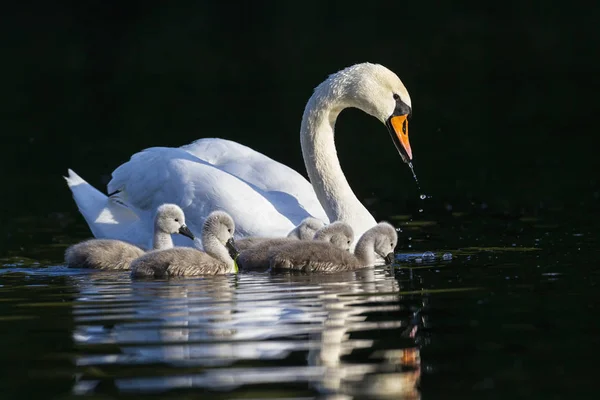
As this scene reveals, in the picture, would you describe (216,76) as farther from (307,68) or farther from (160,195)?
(160,195)

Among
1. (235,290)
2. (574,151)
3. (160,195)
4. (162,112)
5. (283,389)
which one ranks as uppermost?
(162,112)

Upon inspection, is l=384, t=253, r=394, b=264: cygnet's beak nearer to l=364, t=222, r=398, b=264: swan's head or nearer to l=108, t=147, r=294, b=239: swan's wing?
l=364, t=222, r=398, b=264: swan's head

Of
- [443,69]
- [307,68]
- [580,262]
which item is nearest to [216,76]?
[307,68]

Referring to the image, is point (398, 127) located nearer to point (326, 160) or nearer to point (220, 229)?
point (326, 160)

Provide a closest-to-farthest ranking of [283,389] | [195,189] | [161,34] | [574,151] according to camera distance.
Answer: [283,389], [195,189], [574,151], [161,34]

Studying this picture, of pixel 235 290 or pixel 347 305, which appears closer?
pixel 347 305

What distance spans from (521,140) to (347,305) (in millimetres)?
11881

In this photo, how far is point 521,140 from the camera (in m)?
20.6

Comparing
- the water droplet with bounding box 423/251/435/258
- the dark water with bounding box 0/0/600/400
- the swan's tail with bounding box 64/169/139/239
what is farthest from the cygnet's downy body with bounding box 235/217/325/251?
the swan's tail with bounding box 64/169/139/239

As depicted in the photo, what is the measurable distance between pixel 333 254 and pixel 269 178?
201cm

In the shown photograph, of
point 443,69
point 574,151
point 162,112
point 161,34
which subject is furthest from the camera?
point 161,34

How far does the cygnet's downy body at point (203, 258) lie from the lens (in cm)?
1080

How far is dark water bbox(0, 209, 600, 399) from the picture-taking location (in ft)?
23.0

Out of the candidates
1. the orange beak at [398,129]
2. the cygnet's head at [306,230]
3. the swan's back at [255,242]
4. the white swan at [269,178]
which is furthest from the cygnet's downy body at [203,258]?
the orange beak at [398,129]
